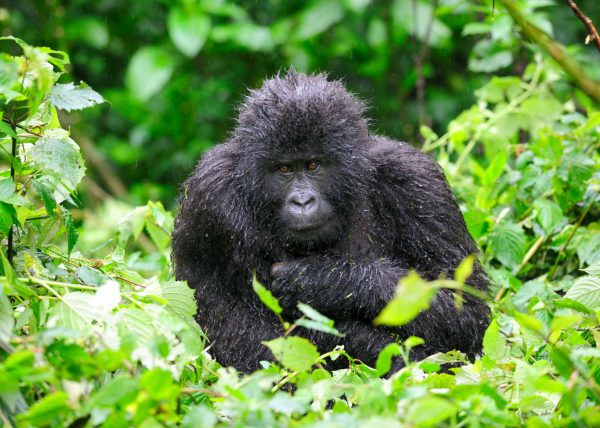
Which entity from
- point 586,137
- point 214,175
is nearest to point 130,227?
point 214,175

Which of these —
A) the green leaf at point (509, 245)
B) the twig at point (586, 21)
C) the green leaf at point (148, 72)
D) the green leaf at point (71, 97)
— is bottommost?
the green leaf at point (148, 72)

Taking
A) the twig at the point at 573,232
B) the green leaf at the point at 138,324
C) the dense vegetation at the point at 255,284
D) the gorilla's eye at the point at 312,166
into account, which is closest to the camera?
the dense vegetation at the point at 255,284

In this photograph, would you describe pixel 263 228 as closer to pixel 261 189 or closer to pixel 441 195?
pixel 261 189

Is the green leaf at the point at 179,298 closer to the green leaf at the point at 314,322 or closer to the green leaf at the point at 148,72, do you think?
the green leaf at the point at 314,322

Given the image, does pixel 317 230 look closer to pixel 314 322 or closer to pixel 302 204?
→ pixel 302 204

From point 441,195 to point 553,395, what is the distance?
6.23ft

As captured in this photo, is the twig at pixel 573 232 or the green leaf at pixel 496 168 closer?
the twig at pixel 573 232

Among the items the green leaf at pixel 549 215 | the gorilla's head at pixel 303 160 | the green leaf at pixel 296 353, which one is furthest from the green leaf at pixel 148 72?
the green leaf at pixel 296 353

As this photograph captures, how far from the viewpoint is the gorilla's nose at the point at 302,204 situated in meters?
4.05

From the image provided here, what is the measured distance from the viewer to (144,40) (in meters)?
9.82

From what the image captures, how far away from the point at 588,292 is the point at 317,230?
4.52 ft

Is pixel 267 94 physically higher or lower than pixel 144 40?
higher

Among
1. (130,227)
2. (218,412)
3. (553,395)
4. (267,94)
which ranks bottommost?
(130,227)

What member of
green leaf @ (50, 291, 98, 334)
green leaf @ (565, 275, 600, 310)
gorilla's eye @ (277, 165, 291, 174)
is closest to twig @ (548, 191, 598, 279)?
green leaf @ (565, 275, 600, 310)
